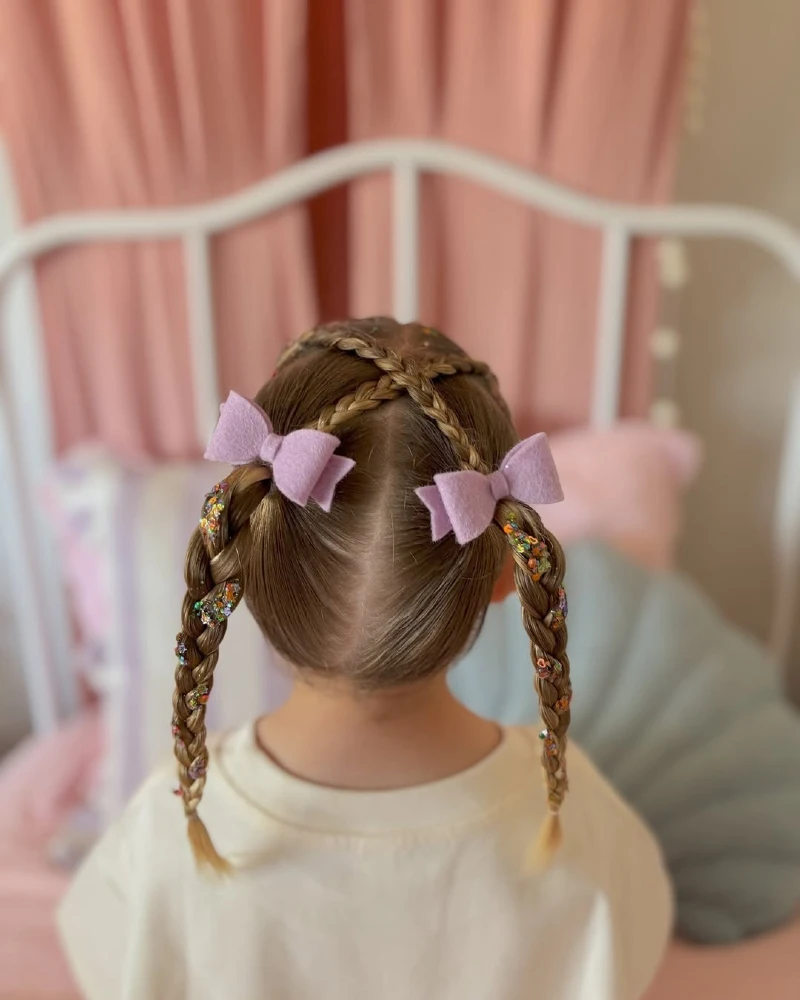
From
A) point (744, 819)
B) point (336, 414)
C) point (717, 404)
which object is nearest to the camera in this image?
point (336, 414)

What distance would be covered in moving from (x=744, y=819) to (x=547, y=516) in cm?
37

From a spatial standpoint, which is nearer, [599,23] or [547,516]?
[599,23]

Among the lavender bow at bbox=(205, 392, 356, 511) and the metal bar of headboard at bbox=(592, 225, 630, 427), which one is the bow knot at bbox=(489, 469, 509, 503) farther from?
the metal bar of headboard at bbox=(592, 225, 630, 427)

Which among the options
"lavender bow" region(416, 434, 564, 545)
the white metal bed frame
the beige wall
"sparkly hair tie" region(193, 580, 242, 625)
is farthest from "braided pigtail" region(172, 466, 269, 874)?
the beige wall

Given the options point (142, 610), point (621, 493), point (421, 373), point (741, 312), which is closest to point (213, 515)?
point (421, 373)

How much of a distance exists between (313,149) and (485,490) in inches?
26.1

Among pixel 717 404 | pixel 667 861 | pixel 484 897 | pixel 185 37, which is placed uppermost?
pixel 185 37

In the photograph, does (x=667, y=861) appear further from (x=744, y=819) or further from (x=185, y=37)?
(x=185, y=37)

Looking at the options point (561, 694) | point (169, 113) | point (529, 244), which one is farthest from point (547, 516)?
point (169, 113)

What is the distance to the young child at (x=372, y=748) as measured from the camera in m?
0.49

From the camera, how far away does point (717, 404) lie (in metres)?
1.14

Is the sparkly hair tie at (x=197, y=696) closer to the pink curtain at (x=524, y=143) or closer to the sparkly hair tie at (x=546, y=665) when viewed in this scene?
the sparkly hair tie at (x=546, y=665)

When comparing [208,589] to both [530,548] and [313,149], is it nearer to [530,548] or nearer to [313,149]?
[530,548]

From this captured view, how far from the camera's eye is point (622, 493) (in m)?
0.96
